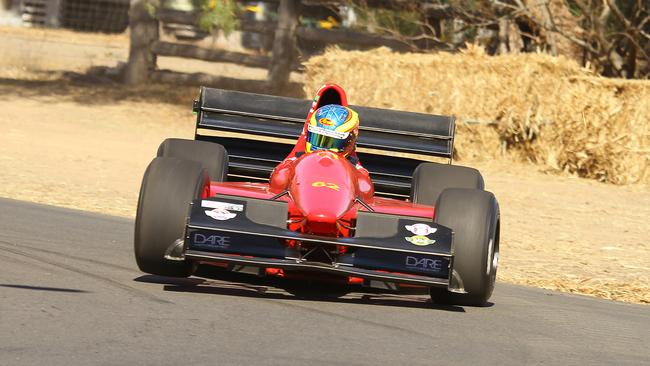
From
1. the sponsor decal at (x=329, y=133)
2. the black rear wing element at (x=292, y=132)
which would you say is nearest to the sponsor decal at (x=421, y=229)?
the sponsor decal at (x=329, y=133)

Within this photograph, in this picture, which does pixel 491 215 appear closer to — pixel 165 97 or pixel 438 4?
pixel 438 4

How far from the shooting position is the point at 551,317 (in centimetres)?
766

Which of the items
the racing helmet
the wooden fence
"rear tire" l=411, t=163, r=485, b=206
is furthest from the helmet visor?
the wooden fence

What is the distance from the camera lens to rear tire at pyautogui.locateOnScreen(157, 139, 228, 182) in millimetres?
8906

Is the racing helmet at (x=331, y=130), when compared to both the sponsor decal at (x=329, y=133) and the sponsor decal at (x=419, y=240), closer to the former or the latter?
the sponsor decal at (x=329, y=133)

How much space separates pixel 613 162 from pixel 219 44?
26.9 meters

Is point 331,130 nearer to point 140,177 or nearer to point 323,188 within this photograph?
point 323,188

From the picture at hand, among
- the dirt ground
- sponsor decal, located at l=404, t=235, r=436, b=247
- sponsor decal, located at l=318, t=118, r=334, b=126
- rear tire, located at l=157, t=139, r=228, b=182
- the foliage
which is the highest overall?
the foliage

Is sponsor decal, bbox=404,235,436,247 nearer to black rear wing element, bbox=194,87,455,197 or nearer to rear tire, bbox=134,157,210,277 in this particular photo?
rear tire, bbox=134,157,210,277

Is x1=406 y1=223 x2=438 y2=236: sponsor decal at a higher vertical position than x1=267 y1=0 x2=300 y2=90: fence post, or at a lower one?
lower

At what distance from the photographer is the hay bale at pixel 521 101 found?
17047mm

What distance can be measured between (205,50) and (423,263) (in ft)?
64.5

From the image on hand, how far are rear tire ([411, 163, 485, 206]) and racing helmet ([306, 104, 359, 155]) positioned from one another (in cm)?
73

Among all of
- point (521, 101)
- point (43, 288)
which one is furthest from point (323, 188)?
point (521, 101)
